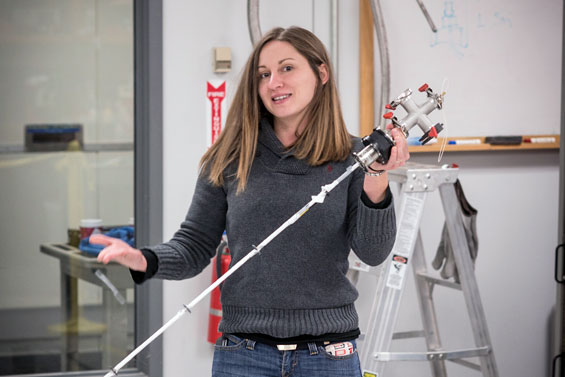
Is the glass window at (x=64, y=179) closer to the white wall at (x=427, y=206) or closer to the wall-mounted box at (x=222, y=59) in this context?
the white wall at (x=427, y=206)

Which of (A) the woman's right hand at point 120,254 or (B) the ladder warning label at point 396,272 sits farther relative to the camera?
(B) the ladder warning label at point 396,272

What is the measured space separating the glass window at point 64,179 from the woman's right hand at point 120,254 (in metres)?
1.56

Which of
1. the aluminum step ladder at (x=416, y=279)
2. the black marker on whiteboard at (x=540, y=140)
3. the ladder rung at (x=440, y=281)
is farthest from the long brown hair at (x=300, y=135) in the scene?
the black marker on whiteboard at (x=540, y=140)

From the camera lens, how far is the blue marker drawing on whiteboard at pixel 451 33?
129 inches

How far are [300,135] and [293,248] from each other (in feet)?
0.94

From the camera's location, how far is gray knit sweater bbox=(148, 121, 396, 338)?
1.73 meters

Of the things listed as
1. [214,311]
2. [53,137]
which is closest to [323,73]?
[214,311]

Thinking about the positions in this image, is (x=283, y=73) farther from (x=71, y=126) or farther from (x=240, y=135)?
(x=71, y=126)

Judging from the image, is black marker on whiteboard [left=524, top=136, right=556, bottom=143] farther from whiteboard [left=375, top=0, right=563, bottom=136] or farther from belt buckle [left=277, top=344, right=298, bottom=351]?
belt buckle [left=277, top=344, right=298, bottom=351]

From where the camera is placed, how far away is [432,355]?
8.98 feet

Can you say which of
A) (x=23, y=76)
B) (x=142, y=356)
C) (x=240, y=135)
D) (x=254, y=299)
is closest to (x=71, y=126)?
(x=23, y=76)

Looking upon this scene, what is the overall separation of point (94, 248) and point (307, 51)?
1.74 meters

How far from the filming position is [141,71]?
318cm

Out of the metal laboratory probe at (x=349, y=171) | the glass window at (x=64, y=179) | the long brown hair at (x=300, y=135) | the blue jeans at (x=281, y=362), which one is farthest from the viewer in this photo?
the glass window at (x=64, y=179)
